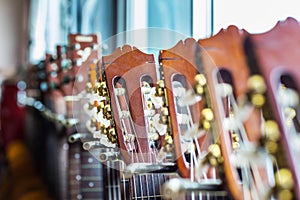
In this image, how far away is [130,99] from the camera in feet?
2.86

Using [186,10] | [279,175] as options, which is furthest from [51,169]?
[279,175]

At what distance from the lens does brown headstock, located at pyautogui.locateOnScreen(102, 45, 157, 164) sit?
863 millimetres

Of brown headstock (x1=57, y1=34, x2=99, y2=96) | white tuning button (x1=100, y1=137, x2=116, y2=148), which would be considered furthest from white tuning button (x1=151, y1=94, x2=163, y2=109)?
brown headstock (x1=57, y1=34, x2=99, y2=96)

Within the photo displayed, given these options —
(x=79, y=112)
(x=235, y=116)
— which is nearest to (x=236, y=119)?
Answer: (x=235, y=116)

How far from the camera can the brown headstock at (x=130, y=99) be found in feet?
2.83

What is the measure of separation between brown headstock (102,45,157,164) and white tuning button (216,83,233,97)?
192mm

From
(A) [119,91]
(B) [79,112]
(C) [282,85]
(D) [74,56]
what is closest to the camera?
(C) [282,85]

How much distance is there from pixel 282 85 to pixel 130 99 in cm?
34

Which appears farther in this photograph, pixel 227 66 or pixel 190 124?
pixel 190 124

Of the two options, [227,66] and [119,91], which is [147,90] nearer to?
[119,91]

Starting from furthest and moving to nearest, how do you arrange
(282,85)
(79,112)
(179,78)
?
(79,112) < (179,78) < (282,85)

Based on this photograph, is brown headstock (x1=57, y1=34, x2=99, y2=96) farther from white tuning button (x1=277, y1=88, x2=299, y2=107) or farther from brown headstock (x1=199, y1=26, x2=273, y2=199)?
white tuning button (x1=277, y1=88, x2=299, y2=107)

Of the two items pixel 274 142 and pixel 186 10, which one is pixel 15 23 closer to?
pixel 186 10

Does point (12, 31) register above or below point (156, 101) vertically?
above
